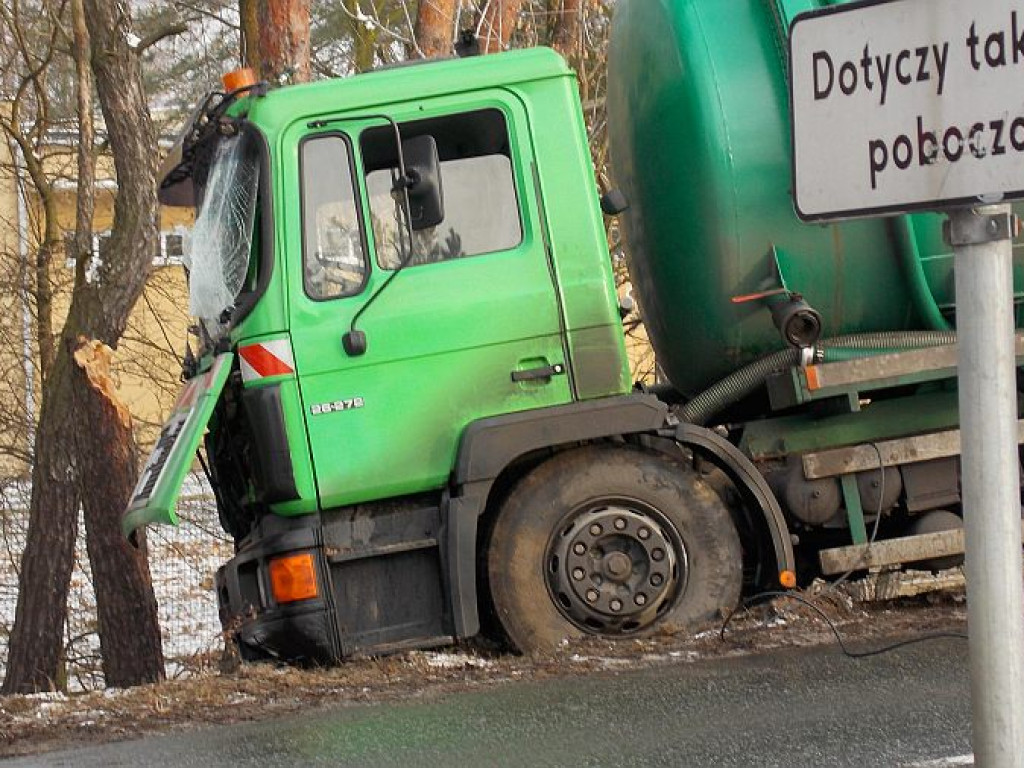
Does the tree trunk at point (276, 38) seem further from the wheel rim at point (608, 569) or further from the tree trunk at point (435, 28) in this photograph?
the wheel rim at point (608, 569)

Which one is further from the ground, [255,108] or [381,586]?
[255,108]

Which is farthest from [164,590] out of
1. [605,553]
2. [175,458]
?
[605,553]

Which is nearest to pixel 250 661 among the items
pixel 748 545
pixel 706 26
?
pixel 748 545

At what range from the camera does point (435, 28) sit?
41.5 ft

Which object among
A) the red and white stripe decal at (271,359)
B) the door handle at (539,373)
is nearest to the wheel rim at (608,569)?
the door handle at (539,373)

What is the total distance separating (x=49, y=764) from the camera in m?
5.34

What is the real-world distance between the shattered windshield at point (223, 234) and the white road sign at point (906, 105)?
383cm

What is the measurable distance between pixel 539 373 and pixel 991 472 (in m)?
3.77

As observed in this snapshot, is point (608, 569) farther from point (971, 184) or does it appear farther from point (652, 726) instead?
point (971, 184)

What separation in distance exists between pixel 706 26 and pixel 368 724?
346 centimetres

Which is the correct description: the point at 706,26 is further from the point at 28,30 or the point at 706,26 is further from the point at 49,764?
the point at 28,30

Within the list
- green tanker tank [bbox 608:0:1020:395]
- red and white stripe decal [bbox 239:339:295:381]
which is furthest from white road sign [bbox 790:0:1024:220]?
green tanker tank [bbox 608:0:1020:395]

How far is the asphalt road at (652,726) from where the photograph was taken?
16.3ft

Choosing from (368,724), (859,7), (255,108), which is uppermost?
(255,108)
